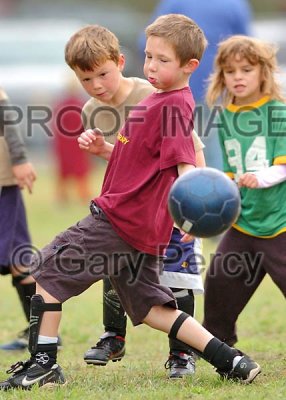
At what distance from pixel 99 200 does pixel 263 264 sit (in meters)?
1.11

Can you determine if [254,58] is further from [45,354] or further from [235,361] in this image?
[45,354]

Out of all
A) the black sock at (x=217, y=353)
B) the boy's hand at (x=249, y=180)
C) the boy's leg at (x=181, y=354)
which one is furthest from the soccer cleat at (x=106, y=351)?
the boy's hand at (x=249, y=180)

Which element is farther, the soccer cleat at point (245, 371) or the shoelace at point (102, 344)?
the shoelace at point (102, 344)

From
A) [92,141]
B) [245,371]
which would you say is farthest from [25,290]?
[245,371]

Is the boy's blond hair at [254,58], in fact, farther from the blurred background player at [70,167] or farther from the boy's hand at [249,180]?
the blurred background player at [70,167]

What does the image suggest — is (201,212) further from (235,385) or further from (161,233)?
(235,385)

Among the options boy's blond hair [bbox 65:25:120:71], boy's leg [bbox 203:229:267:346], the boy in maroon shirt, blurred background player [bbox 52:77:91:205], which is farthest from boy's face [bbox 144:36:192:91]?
blurred background player [bbox 52:77:91:205]

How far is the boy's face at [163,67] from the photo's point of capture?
17.0 feet

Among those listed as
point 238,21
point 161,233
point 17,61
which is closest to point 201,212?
point 161,233

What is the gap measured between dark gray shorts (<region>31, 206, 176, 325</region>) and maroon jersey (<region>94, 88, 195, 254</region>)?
0.07m

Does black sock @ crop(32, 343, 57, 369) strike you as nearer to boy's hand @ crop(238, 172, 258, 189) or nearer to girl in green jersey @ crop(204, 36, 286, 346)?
girl in green jersey @ crop(204, 36, 286, 346)

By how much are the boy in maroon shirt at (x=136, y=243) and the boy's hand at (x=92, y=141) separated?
173 mm

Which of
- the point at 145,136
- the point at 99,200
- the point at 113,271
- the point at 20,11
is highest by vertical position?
the point at 145,136

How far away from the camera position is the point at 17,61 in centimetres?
2570
